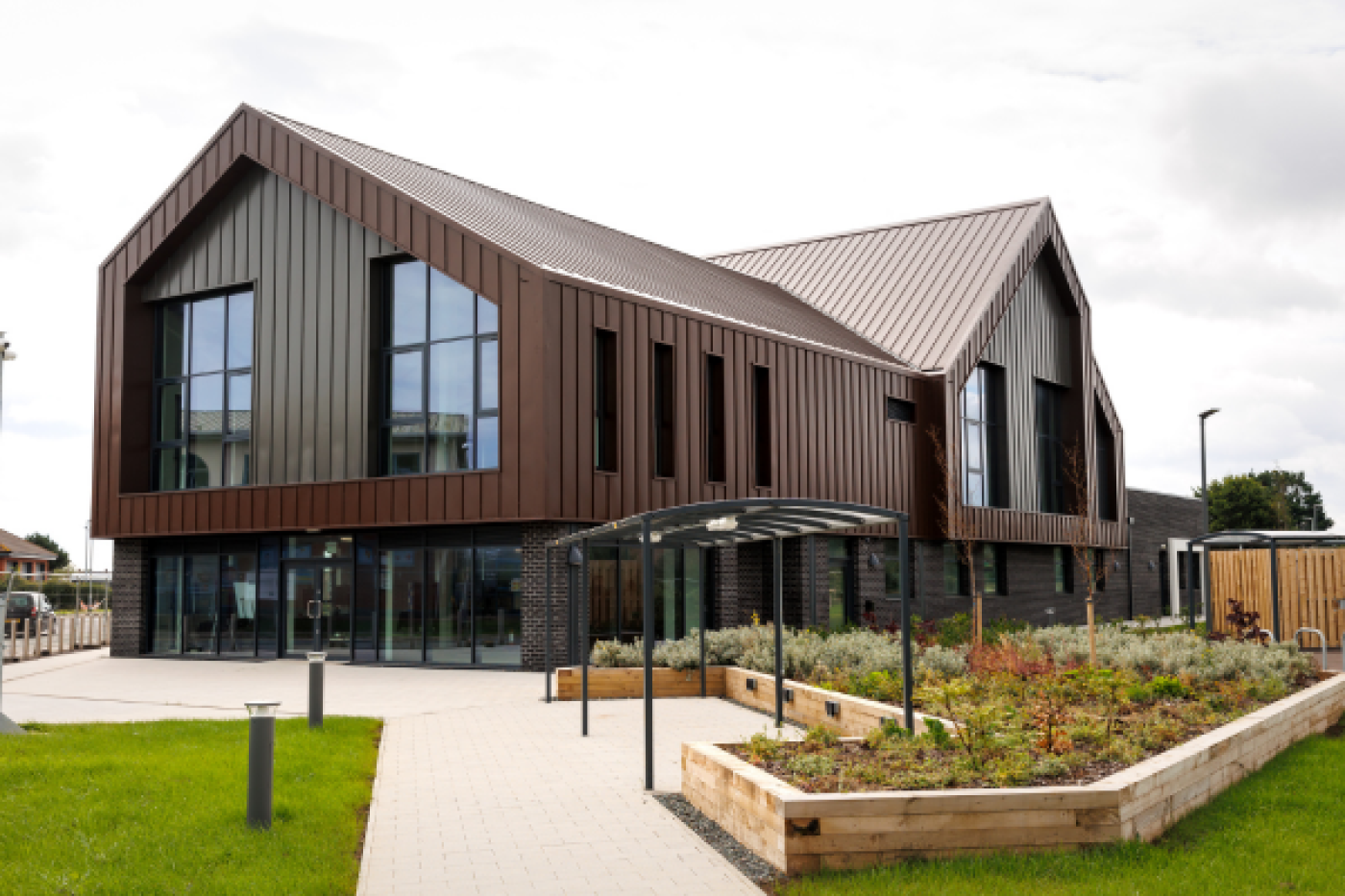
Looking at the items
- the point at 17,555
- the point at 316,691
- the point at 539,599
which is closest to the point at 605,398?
the point at 539,599

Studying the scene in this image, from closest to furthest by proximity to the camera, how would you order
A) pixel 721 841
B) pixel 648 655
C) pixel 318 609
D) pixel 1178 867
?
pixel 1178 867 → pixel 721 841 → pixel 648 655 → pixel 318 609

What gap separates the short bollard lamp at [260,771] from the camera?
8125mm

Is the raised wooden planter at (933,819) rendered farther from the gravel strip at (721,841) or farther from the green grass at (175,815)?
the green grass at (175,815)

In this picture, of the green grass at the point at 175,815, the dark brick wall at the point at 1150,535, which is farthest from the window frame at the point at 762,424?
the dark brick wall at the point at 1150,535

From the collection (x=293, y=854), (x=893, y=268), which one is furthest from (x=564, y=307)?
(x=893, y=268)

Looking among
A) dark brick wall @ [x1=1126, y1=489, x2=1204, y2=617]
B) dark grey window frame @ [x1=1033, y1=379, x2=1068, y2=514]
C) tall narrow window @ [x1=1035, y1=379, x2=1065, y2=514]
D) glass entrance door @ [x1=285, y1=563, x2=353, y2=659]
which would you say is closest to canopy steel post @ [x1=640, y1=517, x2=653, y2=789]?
glass entrance door @ [x1=285, y1=563, x2=353, y2=659]

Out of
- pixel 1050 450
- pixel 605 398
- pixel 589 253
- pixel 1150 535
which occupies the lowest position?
pixel 1150 535

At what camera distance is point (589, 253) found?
28.0 m

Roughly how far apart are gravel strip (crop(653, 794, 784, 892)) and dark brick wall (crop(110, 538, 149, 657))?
72.4 feet

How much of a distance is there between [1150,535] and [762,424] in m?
26.6

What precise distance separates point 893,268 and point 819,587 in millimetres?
14483

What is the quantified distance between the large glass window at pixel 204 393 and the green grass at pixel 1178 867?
22153 mm

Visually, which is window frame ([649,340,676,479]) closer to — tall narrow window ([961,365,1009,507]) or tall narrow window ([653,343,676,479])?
tall narrow window ([653,343,676,479])

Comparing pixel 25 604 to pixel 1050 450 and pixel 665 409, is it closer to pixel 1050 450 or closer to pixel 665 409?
pixel 665 409
